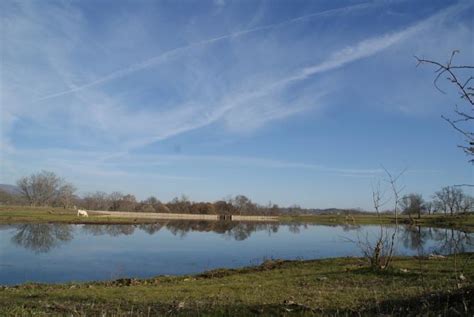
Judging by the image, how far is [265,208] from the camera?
18950 cm

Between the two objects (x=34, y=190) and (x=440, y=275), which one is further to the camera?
(x=34, y=190)

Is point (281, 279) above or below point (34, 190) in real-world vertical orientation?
below

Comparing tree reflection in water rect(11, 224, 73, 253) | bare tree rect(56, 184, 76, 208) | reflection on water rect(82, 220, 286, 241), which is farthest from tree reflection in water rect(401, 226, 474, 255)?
bare tree rect(56, 184, 76, 208)

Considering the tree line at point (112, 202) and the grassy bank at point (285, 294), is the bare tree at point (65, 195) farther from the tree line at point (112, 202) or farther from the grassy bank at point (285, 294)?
the grassy bank at point (285, 294)

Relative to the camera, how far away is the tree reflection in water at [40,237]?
4056cm

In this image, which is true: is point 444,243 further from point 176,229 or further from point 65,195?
point 65,195

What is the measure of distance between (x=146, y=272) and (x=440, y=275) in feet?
53.8

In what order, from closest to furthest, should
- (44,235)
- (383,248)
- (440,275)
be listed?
1. (440,275)
2. (383,248)
3. (44,235)

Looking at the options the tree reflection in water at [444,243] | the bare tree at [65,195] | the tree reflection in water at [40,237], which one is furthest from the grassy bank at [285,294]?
the bare tree at [65,195]

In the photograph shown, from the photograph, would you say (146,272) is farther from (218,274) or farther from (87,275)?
(218,274)

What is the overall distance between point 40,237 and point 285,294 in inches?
1646

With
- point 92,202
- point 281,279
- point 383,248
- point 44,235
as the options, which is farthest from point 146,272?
point 92,202

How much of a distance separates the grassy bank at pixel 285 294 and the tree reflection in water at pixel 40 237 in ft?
79.2

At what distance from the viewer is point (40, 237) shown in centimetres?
4859
